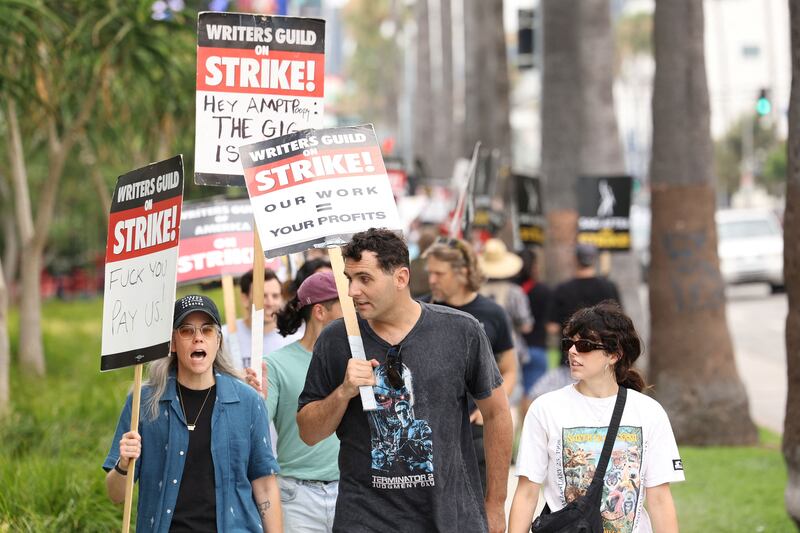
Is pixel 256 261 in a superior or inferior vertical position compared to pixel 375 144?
inferior

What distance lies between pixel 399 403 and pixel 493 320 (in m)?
3.10

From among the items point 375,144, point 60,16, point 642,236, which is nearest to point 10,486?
point 375,144

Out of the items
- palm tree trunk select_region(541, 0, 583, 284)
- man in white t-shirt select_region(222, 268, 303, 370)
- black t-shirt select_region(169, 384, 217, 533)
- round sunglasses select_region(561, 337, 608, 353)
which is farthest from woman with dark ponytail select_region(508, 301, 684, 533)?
palm tree trunk select_region(541, 0, 583, 284)

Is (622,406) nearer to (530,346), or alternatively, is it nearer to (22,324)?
(530,346)

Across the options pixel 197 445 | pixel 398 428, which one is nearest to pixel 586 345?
pixel 398 428

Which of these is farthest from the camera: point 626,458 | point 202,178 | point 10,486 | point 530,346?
point 530,346

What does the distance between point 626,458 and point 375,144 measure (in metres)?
1.76

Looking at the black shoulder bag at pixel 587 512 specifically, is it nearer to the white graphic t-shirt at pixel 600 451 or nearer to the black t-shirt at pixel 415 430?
the white graphic t-shirt at pixel 600 451

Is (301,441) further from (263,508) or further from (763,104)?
(763,104)

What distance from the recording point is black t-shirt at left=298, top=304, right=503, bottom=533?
17.1ft

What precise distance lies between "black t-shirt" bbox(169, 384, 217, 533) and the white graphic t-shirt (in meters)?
1.14

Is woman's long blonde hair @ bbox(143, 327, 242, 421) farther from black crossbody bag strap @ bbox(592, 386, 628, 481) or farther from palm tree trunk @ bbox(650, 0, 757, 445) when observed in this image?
palm tree trunk @ bbox(650, 0, 757, 445)

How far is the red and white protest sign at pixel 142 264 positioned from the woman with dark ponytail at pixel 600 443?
4.61 ft

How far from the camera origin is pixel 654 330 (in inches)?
554
